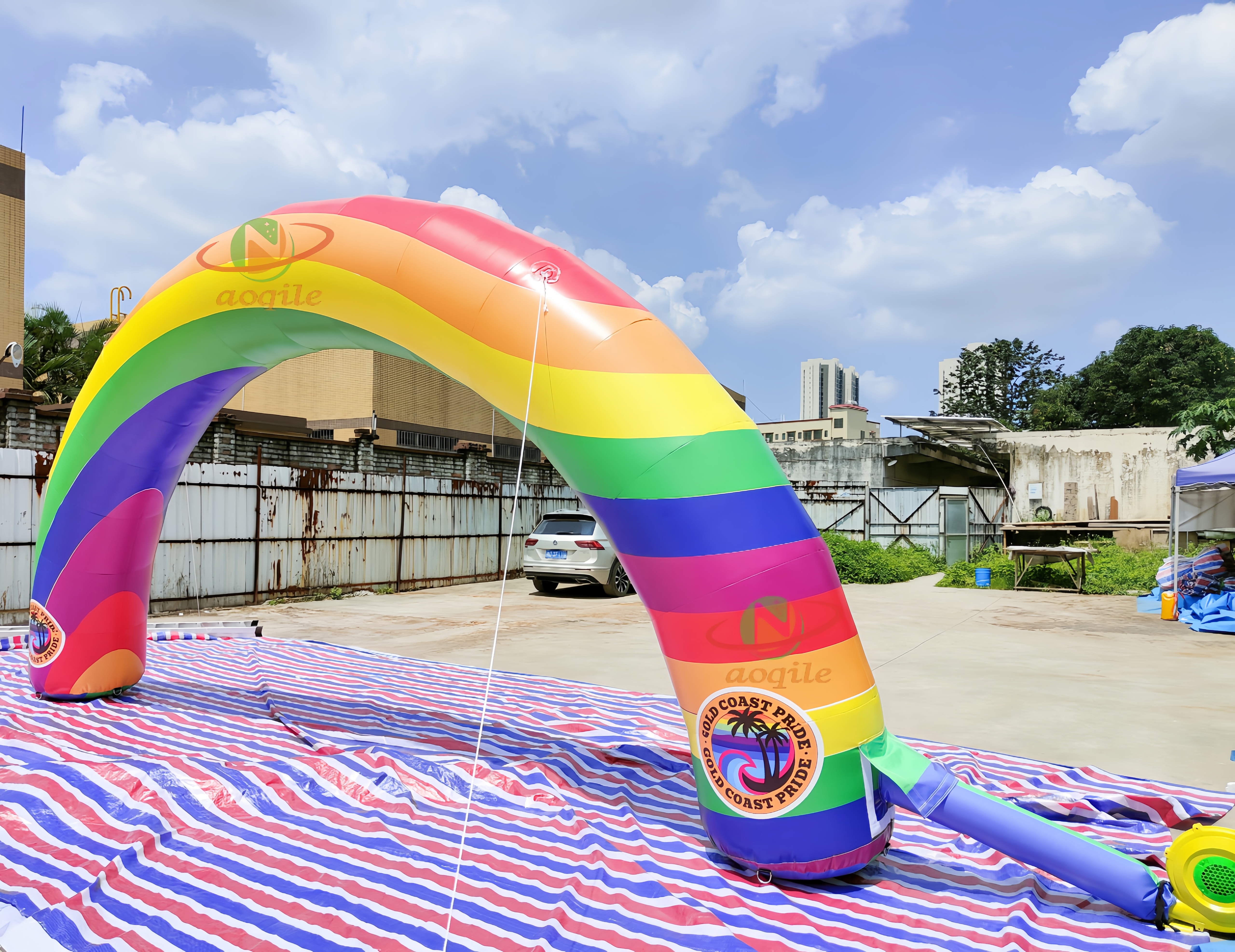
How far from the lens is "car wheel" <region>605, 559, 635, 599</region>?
1256 cm

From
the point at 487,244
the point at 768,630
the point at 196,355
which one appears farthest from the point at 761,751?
the point at 196,355

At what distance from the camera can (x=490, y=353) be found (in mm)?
3180

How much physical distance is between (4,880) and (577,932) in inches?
79.5

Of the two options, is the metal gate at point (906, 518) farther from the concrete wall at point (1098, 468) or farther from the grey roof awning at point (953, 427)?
the concrete wall at point (1098, 468)

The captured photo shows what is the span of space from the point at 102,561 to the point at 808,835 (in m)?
4.51

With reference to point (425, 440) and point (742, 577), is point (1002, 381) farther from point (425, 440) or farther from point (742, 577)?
point (742, 577)

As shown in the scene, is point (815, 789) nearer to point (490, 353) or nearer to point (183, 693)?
point (490, 353)

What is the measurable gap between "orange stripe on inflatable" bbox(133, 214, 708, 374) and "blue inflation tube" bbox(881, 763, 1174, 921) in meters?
1.78

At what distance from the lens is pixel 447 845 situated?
3090 millimetres

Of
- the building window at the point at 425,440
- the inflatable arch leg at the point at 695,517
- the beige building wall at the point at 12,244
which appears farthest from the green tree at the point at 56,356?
the inflatable arch leg at the point at 695,517

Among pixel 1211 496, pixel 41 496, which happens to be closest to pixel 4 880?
pixel 41 496

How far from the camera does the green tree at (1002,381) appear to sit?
4591cm

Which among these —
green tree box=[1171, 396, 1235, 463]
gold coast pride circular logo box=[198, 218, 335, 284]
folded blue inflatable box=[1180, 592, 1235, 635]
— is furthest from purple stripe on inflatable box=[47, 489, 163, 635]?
green tree box=[1171, 396, 1235, 463]

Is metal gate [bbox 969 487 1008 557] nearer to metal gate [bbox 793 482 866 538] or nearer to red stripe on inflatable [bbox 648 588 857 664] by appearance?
metal gate [bbox 793 482 866 538]
